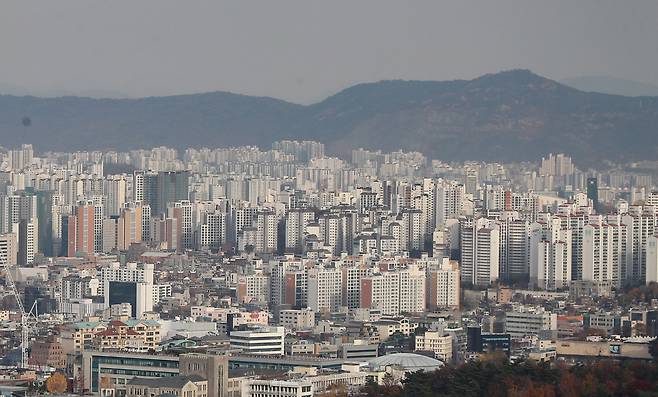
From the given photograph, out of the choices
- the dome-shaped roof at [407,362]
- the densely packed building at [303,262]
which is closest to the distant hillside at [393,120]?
the densely packed building at [303,262]

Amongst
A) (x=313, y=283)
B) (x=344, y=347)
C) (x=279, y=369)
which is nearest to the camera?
(x=279, y=369)

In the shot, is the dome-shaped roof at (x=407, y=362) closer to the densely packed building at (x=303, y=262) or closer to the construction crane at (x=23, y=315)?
the densely packed building at (x=303, y=262)

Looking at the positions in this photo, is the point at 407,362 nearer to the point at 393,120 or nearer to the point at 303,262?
the point at 303,262

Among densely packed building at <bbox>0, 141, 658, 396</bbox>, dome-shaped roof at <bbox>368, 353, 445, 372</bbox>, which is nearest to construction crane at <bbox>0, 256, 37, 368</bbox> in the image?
densely packed building at <bbox>0, 141, 658, 396</bbox>

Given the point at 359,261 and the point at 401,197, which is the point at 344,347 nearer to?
the point at 359,261

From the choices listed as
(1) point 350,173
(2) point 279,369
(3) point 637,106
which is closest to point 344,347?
(2) point 279,369

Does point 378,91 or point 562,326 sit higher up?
point 378,91
